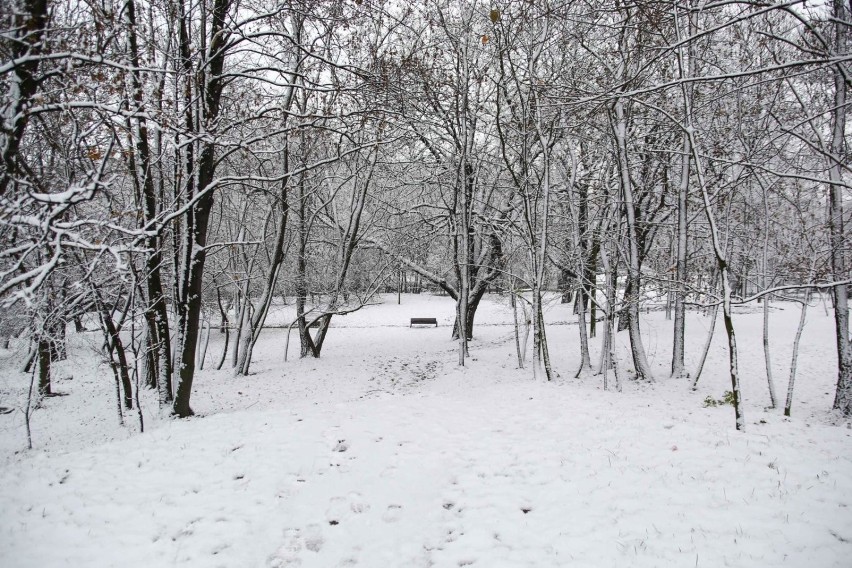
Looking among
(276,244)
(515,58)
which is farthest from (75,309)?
(515,58)

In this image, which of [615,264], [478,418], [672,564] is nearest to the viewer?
[672,564]

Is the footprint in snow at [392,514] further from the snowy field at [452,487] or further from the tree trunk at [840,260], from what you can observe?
the tree trunk at [840,260]

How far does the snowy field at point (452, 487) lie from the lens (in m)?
3.39

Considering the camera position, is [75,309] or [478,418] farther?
[75,309]

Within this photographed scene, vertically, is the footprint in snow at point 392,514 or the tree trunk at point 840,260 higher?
the tree trunk at point 840,260

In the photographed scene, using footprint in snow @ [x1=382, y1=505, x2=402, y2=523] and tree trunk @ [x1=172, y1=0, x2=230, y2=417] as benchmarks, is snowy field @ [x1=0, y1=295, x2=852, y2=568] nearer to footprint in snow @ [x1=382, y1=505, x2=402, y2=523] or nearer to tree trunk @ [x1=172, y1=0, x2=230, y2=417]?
footprint in snow @ [x1=382, y1=505, x2=402, y2=523]

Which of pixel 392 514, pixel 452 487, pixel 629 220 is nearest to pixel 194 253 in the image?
pixel 392 514

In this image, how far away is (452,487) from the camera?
457 centimetres

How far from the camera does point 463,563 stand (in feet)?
11.1

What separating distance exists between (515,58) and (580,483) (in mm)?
11079

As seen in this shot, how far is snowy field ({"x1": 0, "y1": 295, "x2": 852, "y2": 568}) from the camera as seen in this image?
3.39m

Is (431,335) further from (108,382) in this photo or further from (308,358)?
(108,382)

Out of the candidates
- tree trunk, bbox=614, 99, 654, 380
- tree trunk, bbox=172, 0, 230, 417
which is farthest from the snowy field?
tree trunk, bbox=614, 99, 654, 380

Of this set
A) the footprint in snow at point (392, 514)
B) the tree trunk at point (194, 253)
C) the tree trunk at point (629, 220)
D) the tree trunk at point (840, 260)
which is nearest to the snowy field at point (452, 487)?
the footprint in snow at point (392, 514)
